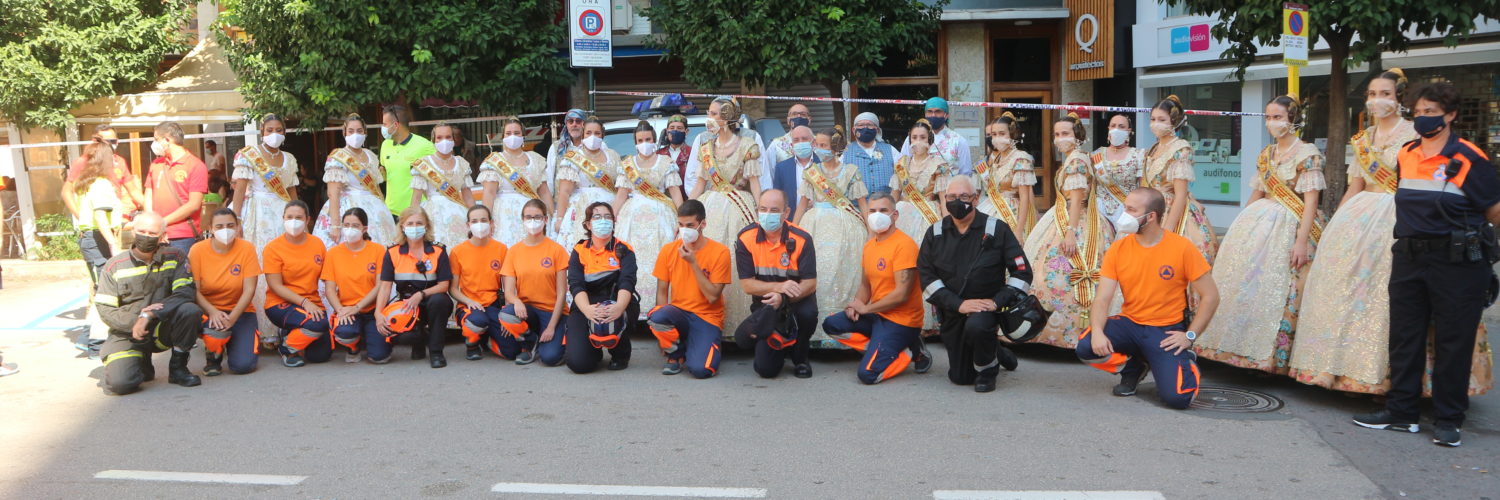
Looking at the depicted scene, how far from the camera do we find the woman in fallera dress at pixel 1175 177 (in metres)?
7.25

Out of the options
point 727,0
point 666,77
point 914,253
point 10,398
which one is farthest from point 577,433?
point 666,77

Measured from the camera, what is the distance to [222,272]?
771 centimetres

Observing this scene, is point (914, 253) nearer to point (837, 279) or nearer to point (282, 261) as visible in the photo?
point (837, 279)

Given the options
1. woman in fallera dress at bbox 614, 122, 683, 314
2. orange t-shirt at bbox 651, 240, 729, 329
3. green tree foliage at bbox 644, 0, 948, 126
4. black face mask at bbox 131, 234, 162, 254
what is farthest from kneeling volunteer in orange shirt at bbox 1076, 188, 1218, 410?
green tree foliage at bbox 644, 0, 948, 126

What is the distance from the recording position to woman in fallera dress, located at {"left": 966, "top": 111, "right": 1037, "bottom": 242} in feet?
25.9

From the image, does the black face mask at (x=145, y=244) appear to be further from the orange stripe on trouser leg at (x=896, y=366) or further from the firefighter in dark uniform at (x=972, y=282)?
the firefighter in dark uniform at (x=972, y=282)

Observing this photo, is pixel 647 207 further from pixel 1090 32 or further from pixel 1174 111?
pixel 1090 32

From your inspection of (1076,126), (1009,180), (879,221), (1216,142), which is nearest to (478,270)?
(879,221)

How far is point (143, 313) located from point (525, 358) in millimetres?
2250

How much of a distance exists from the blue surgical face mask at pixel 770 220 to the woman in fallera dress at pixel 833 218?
0.64 meters

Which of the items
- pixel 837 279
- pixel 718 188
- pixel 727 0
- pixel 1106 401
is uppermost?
pixel 727 0

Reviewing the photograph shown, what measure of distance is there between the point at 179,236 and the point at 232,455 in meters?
3.65

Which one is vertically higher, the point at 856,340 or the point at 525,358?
the point at 856,340

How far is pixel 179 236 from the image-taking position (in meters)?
8.63
